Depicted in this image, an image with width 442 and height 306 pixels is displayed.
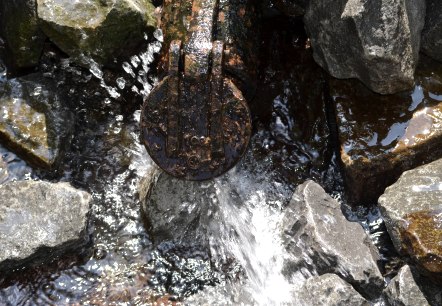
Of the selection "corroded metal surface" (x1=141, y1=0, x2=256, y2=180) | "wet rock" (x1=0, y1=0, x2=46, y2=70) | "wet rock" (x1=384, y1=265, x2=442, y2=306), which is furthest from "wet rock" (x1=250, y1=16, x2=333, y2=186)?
"wet rock" (x1=0, y1=0, x2=46, y2=70)

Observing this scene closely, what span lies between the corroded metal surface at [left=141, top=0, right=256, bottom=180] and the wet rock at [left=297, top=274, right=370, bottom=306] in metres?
0.70

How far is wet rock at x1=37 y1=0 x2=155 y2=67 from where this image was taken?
3.47m

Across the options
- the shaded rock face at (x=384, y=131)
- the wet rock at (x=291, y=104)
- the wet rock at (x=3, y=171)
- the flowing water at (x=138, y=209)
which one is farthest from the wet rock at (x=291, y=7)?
the wet rock at (x=3, y=171)

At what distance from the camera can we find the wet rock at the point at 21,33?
358 centimetres

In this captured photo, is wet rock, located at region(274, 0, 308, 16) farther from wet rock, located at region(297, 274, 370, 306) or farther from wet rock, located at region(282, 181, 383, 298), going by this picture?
wet rock, located at region(297, 274, 370, 306)

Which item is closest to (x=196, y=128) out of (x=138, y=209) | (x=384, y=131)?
(x=138, y=209)

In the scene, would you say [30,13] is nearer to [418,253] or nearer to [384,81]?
[384,81]

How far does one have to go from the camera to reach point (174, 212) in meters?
3.29


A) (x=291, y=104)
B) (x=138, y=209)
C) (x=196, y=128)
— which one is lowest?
(x=138, y=209)

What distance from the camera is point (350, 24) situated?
303cm

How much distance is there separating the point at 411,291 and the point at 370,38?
47.7 inches

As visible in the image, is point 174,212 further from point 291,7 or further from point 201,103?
point 291,7

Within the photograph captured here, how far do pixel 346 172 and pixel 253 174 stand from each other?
551 millimetres

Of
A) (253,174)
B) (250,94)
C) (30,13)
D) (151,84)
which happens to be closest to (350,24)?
(250,94)
